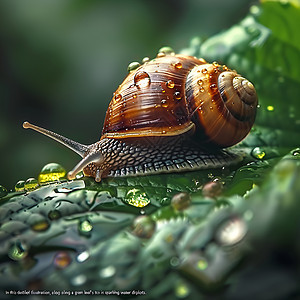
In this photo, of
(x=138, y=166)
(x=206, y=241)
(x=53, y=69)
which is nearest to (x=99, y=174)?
(x=138, y=166)

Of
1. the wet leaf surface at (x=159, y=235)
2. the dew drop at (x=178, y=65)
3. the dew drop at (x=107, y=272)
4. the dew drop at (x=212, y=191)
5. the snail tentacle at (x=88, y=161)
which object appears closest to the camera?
the wet leaf surface at (x=159, y=235)

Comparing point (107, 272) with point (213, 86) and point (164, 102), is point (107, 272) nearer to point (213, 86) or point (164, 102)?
point (164, 102)

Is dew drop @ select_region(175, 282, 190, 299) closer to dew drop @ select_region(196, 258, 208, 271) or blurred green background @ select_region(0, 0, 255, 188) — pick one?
dew drop @ select_region(196, 258, 208, 271)

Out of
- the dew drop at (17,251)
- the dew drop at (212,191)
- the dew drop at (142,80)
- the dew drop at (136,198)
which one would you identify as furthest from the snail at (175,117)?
the dew drop at (17,251)

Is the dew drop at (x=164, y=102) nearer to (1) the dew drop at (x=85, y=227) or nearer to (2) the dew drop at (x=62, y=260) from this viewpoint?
(1) the dew drop at (x=85, y=227)

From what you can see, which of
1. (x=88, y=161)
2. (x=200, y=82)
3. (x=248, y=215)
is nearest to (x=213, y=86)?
(x=200, y=82)

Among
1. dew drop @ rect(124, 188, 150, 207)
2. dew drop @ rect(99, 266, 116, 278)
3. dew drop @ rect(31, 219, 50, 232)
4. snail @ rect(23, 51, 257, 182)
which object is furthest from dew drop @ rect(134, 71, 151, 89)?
dew drop @ rect(99, 266, 116, 278)
